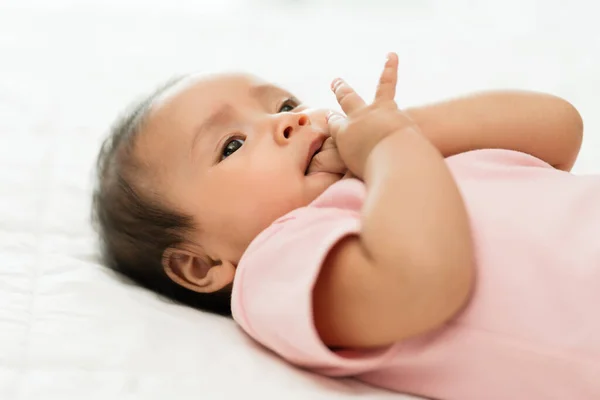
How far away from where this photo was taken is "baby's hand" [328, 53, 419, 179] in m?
0.89

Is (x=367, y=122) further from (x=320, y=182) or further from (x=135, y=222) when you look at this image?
(x=135, y=222)

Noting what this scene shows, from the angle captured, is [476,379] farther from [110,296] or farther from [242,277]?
[110,296]

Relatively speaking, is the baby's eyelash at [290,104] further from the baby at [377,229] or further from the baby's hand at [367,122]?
the baby's hand at [367,122]

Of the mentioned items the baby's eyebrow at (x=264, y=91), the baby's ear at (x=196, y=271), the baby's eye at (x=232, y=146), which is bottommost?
the baby's ear at (x=196, y=271)

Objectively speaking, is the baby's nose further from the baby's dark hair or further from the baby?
the baby's dark hair

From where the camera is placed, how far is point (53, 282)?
3.15 feet

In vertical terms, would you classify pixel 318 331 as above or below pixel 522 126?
below

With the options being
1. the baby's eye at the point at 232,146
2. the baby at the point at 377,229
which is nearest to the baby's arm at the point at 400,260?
the baby at the point at 377,229

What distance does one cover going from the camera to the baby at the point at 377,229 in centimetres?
79

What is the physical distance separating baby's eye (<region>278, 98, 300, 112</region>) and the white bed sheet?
12.3 inches

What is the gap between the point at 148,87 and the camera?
59.9 inches

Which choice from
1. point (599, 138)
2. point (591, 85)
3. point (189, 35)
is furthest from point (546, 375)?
point (189, 35)

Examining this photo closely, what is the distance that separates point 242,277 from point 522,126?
0.41 metres

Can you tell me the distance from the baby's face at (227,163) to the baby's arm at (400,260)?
16 centimetres
